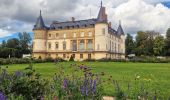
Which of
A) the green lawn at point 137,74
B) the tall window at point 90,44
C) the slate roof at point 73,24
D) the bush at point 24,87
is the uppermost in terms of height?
the slate roof at point 73,24

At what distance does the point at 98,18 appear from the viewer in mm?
69812

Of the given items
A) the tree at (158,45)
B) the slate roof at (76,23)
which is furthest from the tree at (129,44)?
the slate roof at (76,23)

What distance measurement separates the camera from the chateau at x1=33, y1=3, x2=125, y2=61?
227 feet

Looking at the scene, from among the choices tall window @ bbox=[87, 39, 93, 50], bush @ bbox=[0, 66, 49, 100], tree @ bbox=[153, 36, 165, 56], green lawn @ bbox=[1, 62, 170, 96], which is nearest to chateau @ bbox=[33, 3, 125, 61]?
tall window @ bbox=[87, 39, 93, 50]

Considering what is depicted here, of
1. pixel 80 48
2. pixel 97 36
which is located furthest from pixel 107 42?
pixel 80 48

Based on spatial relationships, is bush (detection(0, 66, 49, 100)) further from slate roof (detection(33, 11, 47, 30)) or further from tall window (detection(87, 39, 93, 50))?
slate roof (detection(33, 11, 47, 30))

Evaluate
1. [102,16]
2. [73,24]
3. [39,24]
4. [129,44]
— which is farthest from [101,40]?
[129,44]

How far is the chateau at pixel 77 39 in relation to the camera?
6912 centimetres

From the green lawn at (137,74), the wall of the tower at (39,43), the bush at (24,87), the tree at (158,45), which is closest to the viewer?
the bush at (24,87)

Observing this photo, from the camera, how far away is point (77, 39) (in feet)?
245

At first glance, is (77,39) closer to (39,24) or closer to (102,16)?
(102,16)

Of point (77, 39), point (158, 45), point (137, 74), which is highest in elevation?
point (77, 39)

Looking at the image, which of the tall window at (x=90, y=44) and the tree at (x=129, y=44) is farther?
the tree at (x=129, y=44)

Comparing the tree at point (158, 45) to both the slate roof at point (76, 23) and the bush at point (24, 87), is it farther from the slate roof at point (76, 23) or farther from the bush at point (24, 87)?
the bush at point (24, 87)
